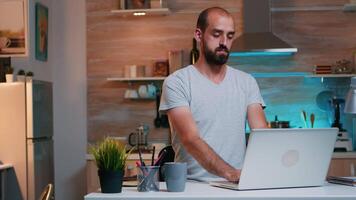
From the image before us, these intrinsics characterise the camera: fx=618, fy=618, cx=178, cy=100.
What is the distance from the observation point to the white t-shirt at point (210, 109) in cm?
269

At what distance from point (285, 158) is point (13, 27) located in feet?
11.8

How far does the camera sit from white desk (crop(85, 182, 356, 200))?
6.59 feet

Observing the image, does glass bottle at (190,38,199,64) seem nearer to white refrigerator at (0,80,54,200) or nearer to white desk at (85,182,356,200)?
white refrigerator at (0,80,54,200)

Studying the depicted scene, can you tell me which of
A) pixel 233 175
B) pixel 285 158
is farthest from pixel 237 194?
pixel 233 175

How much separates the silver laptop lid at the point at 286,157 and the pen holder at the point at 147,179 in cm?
30

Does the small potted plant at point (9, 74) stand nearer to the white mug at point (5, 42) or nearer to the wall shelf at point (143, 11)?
the white mug at point (5, 42)

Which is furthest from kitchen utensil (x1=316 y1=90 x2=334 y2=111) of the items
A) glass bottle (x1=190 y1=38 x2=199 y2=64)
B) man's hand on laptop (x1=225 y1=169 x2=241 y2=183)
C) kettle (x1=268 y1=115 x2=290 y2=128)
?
man's hand on laptop (x1=225 y1=169 x2=241 y2=183)

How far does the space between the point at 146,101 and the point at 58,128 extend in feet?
2.80

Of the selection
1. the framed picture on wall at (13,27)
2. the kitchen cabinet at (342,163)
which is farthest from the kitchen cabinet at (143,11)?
the kitchen cabinet at (342,163)

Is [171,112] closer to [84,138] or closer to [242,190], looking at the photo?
[242,190]

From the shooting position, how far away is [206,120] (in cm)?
270

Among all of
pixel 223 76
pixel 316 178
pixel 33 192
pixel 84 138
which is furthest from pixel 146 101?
pixel 316 178

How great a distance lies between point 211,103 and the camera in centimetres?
271

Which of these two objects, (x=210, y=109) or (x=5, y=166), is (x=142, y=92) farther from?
(x=210, y=109)
